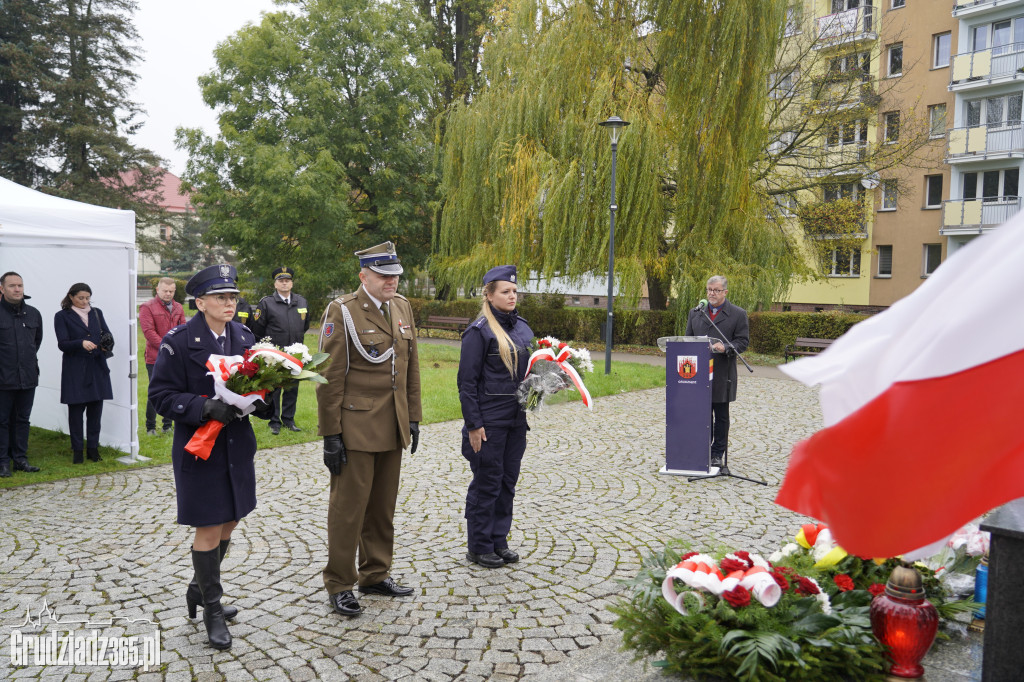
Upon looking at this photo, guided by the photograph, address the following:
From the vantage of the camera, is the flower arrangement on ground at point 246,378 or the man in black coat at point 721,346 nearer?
the flower arrangement on ground at point 246,378

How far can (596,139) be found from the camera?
1941 centimetres

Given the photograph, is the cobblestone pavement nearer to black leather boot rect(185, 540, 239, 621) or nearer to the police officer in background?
black leather boot rect(185, 540, 239, 621)

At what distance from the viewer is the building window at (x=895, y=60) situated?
3444 cm

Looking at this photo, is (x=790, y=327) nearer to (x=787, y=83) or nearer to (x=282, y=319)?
(x=787, y=83)

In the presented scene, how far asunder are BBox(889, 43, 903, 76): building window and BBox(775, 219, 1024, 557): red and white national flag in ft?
125

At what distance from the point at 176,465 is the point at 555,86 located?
17.7 meters

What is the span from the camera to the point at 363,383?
16.1 ft

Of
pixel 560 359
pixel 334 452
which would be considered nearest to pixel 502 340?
pixel 560 359

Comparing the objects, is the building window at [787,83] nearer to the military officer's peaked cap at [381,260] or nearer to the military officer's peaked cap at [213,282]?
the military officer's peaked cap at [381,260]

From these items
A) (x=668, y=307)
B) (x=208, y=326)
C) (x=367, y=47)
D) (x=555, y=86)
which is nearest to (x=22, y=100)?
(x=367, y=47)

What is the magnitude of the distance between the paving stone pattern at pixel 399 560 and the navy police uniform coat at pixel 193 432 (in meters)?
0.81

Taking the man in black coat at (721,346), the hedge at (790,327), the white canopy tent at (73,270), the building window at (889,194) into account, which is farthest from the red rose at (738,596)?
the building window at (889,194)

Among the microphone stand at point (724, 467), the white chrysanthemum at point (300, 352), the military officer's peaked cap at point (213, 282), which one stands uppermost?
the military officer's peaked cap at point (213, 282)

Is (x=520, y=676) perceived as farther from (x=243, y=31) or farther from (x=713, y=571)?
(x=243, y=31)
